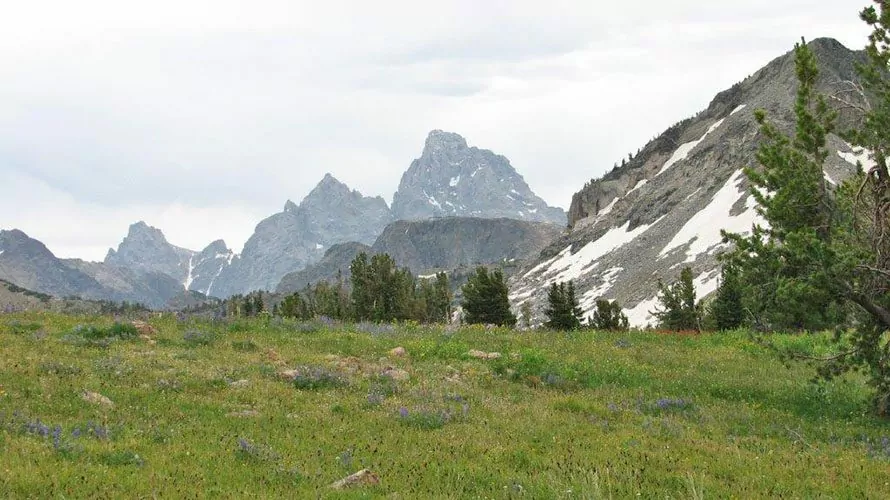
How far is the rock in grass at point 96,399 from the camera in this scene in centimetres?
1137

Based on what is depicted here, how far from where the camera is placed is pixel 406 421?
12.0 m

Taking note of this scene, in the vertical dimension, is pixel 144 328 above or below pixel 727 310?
below

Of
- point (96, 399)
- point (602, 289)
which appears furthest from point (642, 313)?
point (96, 399)

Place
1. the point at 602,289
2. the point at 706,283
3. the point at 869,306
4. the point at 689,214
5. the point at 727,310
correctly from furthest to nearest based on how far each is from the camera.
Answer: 1. the point at 689,214
2. the point at 602,289
3. the point at 706,283
4. the point at 727,310
5. the point at 869,306

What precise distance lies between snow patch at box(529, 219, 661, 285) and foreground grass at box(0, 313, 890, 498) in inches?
5603

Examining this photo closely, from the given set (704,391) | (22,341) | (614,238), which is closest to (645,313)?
(614,238)

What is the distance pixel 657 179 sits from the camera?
631 ft

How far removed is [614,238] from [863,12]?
15945cm

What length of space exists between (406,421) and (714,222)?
125m

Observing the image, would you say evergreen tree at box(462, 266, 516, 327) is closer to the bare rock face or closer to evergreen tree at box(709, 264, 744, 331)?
evergreen tree at box(709, 264, 744, 331)

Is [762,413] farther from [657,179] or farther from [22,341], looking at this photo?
[657,179]

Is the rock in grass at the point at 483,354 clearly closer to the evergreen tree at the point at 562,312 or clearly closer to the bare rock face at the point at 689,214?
the evergreen tree at the point at 562,312

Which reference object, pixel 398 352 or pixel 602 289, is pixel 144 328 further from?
pixel 602 289

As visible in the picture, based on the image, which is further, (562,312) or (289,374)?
(562,312)
